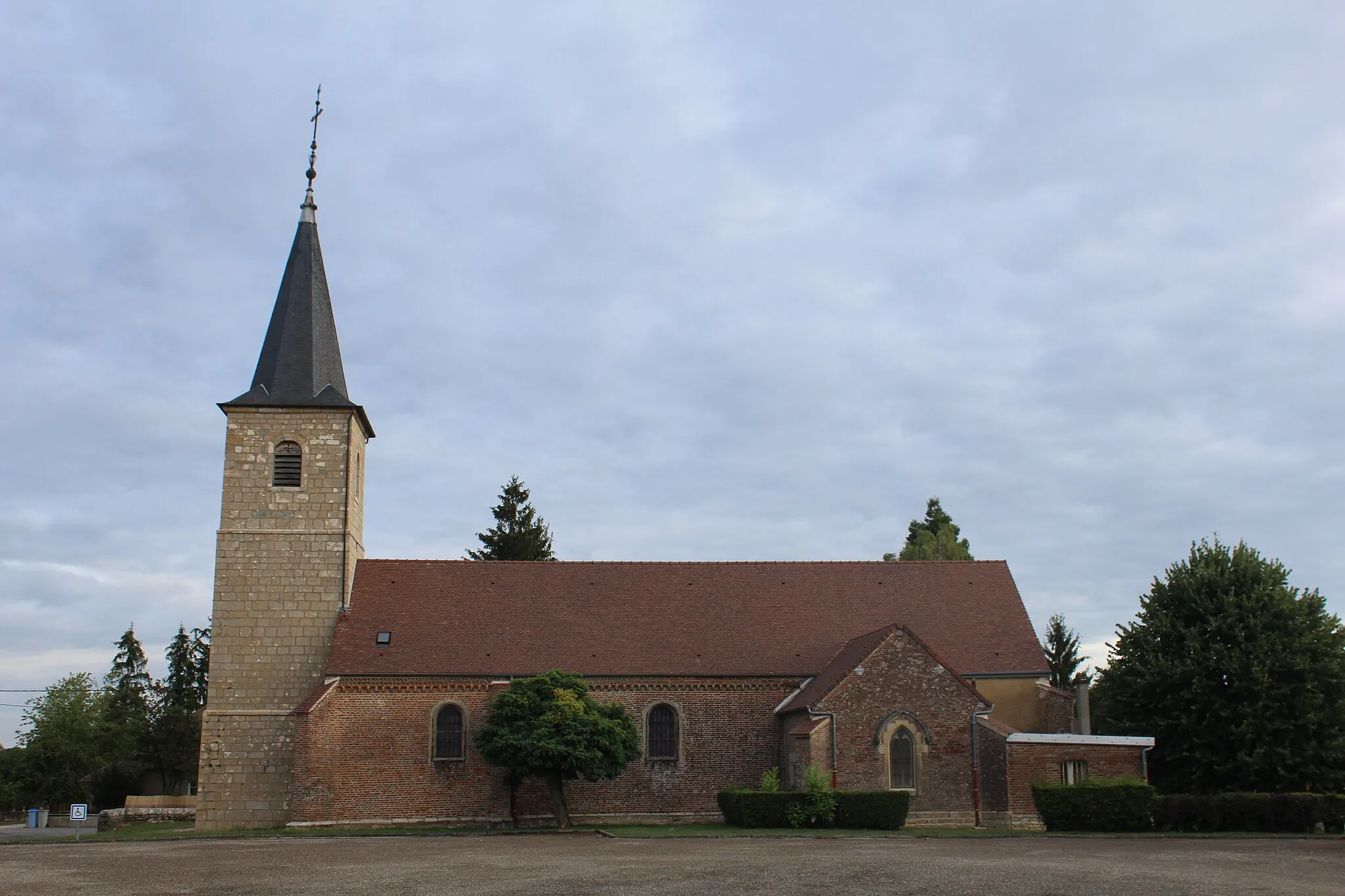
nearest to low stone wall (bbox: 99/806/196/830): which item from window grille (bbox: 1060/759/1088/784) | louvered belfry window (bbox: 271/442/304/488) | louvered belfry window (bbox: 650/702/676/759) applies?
louvered belfry window (bbox: 271/442/304/488)

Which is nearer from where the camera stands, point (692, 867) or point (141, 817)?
point (692, 867)

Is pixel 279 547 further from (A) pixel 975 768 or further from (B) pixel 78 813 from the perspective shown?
(A) pixel 975 768

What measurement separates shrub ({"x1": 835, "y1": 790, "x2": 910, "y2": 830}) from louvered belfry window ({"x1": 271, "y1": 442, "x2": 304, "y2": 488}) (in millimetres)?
19126

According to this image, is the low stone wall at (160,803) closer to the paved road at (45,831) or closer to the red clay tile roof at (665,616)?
the paved road at (45,831)

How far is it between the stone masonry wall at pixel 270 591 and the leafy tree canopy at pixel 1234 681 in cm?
2438

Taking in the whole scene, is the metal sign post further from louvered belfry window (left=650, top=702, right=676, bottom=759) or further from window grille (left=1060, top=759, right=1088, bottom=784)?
window grille (left=1060, top=759, right=1088, bottom=784)

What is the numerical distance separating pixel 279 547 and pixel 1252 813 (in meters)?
28.0

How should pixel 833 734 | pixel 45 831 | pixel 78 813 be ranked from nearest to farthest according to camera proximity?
pixel 78 813 → pixel 833 734 → pixel 45 831

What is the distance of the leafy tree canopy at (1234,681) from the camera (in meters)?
31.4

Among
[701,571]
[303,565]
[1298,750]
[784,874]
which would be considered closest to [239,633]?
[303,565]

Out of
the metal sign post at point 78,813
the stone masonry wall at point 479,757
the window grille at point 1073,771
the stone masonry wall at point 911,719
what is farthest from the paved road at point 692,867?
the stone masonry wall at point 479,757

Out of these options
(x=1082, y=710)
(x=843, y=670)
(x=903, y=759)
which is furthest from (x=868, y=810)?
(x=1082, y=710)

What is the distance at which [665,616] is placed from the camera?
37.2 meters

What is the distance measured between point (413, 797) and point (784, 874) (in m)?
18.6
